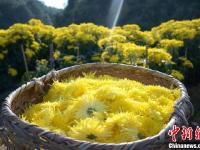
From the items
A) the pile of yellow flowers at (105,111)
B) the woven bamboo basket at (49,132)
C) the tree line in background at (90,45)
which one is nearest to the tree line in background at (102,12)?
the tree line in background at (90,45)

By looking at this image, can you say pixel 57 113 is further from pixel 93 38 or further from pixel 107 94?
pixel 93 38

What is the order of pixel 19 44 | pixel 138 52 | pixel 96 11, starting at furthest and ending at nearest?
1. pixel 96 11
2. pixel 19 44
3. pixel 138 52

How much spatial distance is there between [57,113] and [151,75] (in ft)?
2.17

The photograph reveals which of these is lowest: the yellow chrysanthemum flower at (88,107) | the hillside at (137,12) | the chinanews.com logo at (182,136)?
the chinanews.com logo at (182,136)

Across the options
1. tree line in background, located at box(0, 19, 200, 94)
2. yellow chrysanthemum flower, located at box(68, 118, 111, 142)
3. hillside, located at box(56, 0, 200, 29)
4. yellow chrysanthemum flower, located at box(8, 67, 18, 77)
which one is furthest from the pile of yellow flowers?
hillside, located at box(56, 0, 200, 29)

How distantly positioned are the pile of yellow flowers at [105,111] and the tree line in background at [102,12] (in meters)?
9.40

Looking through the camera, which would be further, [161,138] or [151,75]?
[151,75]

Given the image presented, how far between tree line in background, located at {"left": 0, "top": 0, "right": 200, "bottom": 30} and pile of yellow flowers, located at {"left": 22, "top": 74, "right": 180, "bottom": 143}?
370 inches

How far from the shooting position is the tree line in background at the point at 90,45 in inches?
197

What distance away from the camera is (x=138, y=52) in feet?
12.9

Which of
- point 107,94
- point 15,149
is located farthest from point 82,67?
point 15,149

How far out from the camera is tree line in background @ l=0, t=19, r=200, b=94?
501cm

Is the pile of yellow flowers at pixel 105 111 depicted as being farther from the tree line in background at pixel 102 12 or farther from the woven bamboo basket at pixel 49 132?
the tree line in background at pixel 102 12

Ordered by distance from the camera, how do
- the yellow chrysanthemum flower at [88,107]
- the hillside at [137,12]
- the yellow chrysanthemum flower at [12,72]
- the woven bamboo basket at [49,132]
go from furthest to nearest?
the hillside at [137,12]
the yellow chrysanthemum flower at [12,72]
the yellow chrysanthemum flower at [88,107]
the woven bamboo basket at [49,132]
